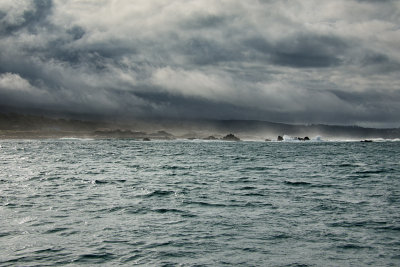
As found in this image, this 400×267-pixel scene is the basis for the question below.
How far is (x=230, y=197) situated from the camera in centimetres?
2578

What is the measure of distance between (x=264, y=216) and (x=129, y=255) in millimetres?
8997

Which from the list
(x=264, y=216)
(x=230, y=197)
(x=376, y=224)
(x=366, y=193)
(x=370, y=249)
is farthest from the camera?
(x=366, y=193)

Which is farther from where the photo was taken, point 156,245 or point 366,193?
point 366,193

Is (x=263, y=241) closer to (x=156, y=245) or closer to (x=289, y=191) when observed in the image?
(x=156, y=245)

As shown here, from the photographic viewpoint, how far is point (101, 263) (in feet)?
41.2

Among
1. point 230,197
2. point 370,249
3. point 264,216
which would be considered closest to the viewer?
point 370,249

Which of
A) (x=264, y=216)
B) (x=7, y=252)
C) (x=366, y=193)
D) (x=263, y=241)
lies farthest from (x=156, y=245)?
(x=366, y=193)

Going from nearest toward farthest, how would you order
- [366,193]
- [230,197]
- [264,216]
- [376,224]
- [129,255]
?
1. [129,255]
2. [376,224]
3. [264,216]
4. [230,197]
5. [366,193]

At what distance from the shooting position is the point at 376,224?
18234 mm

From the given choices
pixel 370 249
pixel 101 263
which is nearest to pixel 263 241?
pixel 370 249

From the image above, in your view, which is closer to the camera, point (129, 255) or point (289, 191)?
point (129, 255)

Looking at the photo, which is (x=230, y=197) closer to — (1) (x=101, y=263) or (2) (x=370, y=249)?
(2) (x=370, y=249)

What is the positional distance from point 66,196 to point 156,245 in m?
14.0

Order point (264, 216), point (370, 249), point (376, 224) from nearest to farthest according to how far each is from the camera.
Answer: point (370, 249) < point (376, 224) < point (264, 216)
